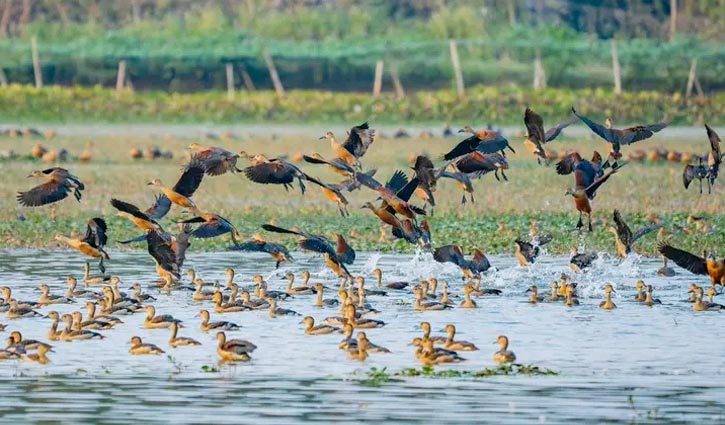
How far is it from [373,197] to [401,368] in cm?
1429

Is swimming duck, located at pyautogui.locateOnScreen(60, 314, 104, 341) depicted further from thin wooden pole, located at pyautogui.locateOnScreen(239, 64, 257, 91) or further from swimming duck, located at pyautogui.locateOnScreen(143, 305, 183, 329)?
thin wooden pole, located at pyautogui.locateOnScreen(239, 64, 257, 91)

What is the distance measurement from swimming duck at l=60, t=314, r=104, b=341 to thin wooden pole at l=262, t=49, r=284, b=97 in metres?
35.6

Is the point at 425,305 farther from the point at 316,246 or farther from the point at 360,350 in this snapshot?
the point at 360,350

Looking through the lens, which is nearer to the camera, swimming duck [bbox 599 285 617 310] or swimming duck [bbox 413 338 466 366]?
swimming duck [bbox 413 338 466 366]

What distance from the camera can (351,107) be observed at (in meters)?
48.1

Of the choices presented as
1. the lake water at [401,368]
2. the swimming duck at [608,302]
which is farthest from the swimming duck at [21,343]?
the swimming duck at [608,302]

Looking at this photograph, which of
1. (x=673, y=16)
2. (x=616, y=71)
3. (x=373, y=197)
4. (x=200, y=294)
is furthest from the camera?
(x=673, y=16)

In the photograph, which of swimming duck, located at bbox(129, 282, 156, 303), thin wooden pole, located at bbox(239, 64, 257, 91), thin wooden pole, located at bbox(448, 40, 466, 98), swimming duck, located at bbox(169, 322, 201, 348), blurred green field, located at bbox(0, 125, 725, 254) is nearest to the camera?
swimming duck, located at bbox(169, 322, 201, 348)

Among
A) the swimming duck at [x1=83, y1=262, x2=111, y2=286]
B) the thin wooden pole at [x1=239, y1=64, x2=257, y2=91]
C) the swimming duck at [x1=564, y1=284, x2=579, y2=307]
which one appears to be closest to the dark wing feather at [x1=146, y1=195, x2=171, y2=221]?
the swimming duck at [x1=83, y1=262, x2=111, y2=286]

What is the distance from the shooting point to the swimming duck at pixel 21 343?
580 inches

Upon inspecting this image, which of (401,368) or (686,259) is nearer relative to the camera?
(401,368)

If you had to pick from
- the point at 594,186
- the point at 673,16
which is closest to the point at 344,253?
the point at 594,186

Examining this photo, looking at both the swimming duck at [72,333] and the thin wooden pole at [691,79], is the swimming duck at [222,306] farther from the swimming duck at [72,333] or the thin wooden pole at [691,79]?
the thin wooden pole at [691,79]

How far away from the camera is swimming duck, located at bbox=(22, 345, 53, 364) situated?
48.0ft
